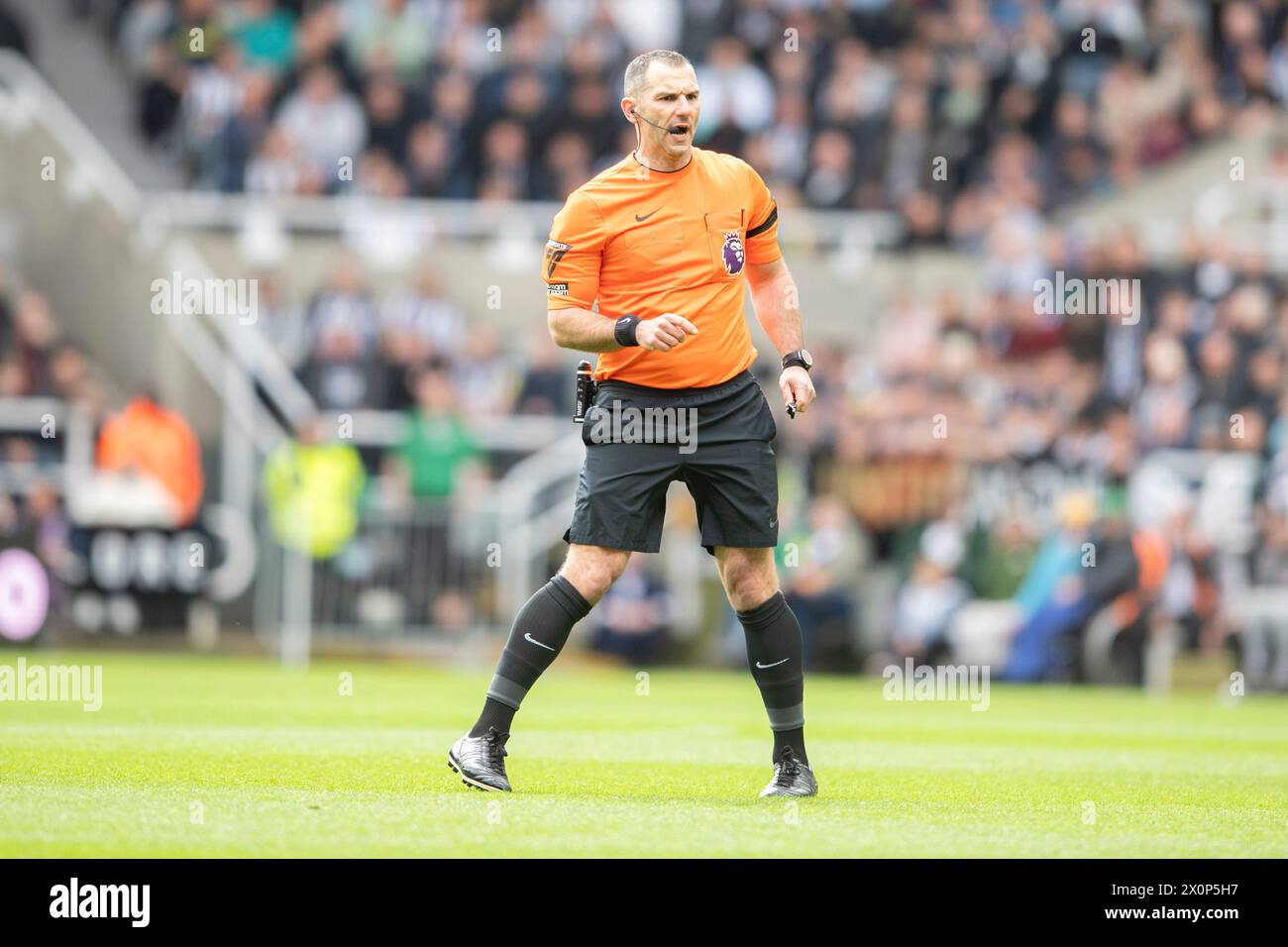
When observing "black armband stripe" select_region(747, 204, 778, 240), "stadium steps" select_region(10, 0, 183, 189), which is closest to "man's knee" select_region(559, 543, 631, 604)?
"black armband stripe" select_region(747, 204, 778, 240)

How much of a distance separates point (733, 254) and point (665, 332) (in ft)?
2.44

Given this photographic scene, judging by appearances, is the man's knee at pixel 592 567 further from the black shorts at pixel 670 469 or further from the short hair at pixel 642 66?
the short hair at pixel 642 66

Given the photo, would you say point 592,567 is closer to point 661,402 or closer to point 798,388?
point 661,402

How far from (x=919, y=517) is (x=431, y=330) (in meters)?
5.20

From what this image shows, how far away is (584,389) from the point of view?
7.91 meters

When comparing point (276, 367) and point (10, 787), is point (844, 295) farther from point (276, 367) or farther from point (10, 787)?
point (10, 787)

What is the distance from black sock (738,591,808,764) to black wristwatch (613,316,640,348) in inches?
47.3

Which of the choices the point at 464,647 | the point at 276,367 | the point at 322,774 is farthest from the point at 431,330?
the point at 322,774

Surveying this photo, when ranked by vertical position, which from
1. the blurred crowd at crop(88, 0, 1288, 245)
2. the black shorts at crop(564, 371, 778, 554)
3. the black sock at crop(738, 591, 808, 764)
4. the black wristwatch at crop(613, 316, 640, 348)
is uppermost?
the blurred crowd at crop(88, 0, 1288, 245)

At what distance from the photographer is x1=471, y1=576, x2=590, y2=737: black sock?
7.95m

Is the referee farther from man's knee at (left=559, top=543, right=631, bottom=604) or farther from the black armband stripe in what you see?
the black armband stripe

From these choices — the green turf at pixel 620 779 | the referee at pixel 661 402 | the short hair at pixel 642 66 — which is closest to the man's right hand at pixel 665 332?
the referee at pixel 661 402

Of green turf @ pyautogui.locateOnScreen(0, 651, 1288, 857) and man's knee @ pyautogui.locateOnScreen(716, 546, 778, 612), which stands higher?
man's knee @ pyautogui.locateOnScreen(716, 546, 778, 612)

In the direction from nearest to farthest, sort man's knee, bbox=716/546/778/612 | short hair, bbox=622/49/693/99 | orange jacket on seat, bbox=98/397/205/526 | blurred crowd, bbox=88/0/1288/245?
short hair, bbox=622/49/693/99
man's knee, bbox=716/546/778/612
orange jacket on seat, bbox=98/397/205/526
blurred crowd, bbox=88/0/1288/245
